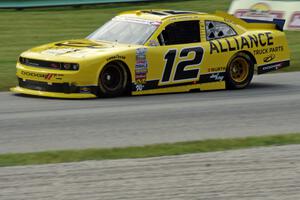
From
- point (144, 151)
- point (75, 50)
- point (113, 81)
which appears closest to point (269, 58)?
point (113, 81)

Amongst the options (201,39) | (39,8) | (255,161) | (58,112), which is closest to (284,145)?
(255,161)

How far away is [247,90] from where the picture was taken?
550 inches

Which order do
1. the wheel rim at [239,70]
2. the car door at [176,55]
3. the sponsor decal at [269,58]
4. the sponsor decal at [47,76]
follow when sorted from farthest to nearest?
the sponsor decal at [269,58]
the wheel rim at [239,70]
the car door at [176,55]
the sponsor decal at [47,76]

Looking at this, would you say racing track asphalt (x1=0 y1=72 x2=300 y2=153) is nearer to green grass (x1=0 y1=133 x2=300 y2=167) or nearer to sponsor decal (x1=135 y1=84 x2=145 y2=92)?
sponsor decal (x1=135 y1=84 x2=145 y2=92)

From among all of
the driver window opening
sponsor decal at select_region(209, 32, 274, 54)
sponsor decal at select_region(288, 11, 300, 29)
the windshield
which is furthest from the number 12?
sponsor decal at select_region(288, 11, 300, 29)

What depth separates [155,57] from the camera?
Result: 42.3 ft

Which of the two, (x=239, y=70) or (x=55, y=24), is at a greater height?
(x=239, y=70)

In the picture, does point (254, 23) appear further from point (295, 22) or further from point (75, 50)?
point (295, 22)

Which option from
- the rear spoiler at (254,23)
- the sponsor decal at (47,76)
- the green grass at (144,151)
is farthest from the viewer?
the rear spoiler at (254,23)

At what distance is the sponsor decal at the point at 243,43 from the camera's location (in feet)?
44.8

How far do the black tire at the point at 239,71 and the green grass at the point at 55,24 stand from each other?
9.75 ft

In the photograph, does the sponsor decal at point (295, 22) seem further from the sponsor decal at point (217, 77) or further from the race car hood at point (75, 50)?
the race car hood at point (75, 50)

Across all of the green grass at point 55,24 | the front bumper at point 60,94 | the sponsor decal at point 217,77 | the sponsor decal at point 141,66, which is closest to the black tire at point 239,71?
the sponsor decal at point 217,77

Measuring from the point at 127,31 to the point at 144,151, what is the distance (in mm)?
5473
